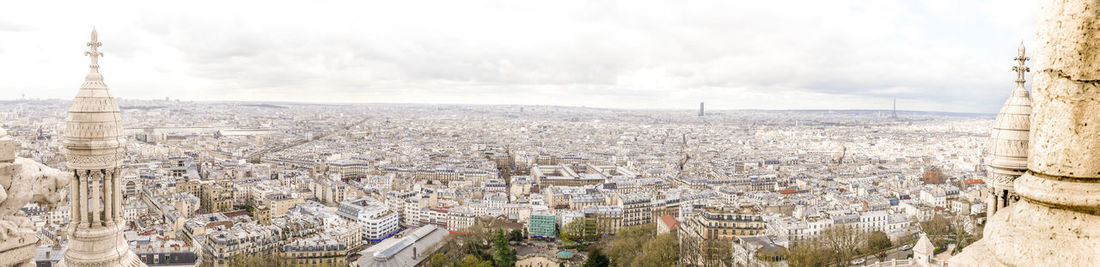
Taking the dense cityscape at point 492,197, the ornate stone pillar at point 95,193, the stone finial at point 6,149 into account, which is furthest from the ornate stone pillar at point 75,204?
the dense cityscape at point 492,197

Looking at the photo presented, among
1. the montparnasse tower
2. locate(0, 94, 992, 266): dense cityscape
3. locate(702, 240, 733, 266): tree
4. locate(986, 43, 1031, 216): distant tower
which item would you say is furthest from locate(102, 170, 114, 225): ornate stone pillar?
locate(702, 240, 733, 266): tree

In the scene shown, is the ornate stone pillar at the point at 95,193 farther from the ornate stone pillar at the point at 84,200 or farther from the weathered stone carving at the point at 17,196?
the weathered stone carving at the point at 17,196

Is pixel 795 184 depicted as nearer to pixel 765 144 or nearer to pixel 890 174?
pixel 890 174

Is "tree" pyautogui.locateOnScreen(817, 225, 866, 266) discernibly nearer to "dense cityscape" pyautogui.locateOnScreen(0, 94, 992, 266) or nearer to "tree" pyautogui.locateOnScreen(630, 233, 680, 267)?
"dense cityscape" pyautogui.locateOnScreen(0, 94, 992, 266)

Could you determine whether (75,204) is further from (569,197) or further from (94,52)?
(569,197)

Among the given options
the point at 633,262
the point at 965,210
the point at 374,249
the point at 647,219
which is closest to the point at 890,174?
the point at 965,210

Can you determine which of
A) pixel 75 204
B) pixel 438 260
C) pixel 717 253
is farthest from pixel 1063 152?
pixel 717 253
